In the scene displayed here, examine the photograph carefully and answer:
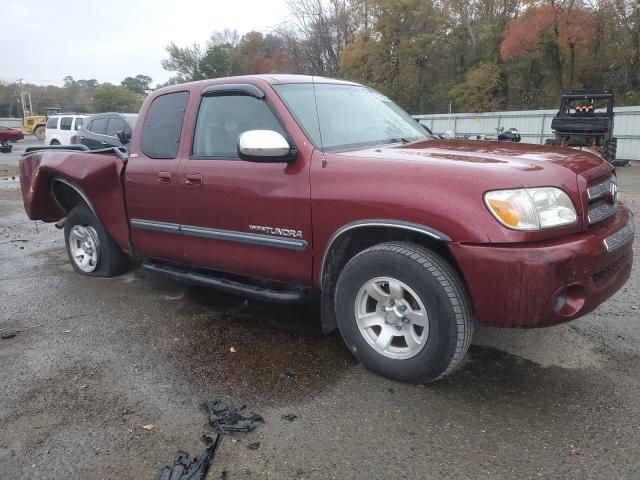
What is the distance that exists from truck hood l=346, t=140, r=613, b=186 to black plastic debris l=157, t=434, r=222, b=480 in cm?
185

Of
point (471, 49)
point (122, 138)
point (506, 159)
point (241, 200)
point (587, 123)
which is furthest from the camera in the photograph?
point (471, 49)

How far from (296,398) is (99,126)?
38.0 ft

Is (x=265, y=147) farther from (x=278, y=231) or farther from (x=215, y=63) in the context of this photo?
(x=215, y=63)

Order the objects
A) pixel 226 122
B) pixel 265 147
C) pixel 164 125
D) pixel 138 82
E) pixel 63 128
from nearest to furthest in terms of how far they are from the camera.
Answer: pixel 265 147
pixel 226 122
pixel 164 125
pixel 63 128
pixel 138 82

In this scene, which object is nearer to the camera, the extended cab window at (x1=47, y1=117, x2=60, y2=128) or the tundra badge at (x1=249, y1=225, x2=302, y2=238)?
the tundra badge at (x1=249, y1=225, x2=302, y2=238)

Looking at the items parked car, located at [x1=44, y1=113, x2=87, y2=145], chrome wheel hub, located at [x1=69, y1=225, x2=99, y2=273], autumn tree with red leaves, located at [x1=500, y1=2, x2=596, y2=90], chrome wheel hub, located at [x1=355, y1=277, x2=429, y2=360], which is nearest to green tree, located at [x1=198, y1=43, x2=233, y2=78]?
autumn tree with red leaves, located at [x1=500, y1=2, x2=596, y2=90]

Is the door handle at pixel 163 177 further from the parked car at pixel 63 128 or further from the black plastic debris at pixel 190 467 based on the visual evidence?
the parked car at pixel 63 128

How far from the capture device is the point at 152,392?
3135mm

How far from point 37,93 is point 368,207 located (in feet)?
307

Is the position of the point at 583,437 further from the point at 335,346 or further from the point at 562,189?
the point at 335,346

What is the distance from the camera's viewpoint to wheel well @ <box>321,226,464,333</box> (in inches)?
122

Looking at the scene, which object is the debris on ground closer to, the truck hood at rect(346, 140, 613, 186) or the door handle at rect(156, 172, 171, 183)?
the truck hood at rect(346, 140, 613, 186)

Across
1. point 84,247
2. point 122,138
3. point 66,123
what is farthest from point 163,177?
point 66,123

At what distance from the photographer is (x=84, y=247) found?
552 centimetres
